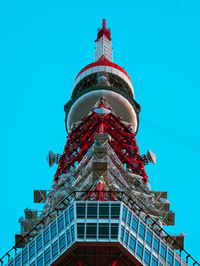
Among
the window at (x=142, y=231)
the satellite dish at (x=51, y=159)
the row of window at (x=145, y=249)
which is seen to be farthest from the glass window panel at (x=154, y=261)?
the satellite dish at (x=51, y=159)

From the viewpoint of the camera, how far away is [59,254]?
40.6m

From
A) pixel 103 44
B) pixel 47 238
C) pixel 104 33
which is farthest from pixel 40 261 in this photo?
pixel 104 33

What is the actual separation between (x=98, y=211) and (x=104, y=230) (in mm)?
1481

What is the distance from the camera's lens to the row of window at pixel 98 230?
4050cm

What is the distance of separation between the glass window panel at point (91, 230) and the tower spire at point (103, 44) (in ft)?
184

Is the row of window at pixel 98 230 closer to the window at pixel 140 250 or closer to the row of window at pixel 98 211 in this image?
the row of window at pixel 98 211

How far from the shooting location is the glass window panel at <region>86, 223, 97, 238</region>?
40562mm

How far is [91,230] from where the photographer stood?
4078 centimetres

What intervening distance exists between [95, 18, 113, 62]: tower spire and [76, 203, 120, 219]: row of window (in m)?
54.7

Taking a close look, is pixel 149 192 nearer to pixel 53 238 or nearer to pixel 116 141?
pixel 116 141

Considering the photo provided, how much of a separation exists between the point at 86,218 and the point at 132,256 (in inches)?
141

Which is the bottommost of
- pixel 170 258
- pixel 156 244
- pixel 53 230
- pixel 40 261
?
pixel 40 261

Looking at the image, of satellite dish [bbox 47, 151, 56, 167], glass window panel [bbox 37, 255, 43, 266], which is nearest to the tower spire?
satellite dish [bbox 47, 151, 56, 167]

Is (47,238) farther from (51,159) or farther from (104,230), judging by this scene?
(51,159)
